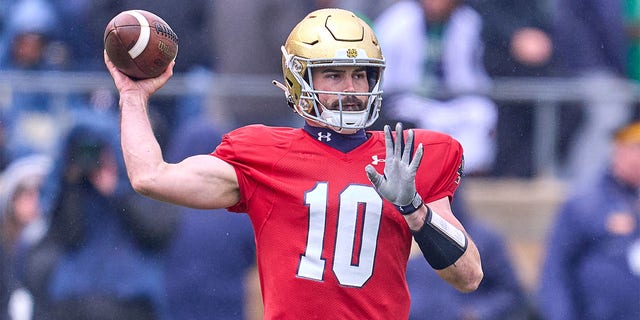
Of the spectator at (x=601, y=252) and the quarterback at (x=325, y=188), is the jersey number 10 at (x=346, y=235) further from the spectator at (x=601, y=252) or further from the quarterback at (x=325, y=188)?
Result: the spectator at (x=601, y=252)

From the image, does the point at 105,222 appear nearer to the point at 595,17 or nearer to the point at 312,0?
the point at 312,0

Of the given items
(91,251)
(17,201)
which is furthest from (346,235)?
(17,201)

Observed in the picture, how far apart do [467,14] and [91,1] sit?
2019 mm

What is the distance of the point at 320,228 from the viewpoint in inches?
162

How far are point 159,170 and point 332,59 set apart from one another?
65 cm

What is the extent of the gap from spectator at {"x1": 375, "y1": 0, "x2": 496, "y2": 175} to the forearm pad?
9.32ft

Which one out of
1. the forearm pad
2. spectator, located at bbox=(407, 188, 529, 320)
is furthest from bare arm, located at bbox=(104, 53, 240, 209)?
spectator, located at bbox=(407, 188, 529, 320)

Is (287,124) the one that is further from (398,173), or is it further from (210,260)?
(398,173)

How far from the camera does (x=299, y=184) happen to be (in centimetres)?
416

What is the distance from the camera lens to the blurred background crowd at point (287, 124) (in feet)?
21.3

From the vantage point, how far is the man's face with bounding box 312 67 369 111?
422cm

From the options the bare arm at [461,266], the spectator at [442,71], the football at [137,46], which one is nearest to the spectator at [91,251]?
the spectator at [442,71]

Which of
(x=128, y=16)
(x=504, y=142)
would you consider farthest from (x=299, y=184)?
(x=504, y=142)

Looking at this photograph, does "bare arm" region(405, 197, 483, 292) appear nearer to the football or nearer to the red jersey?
the red jersey
